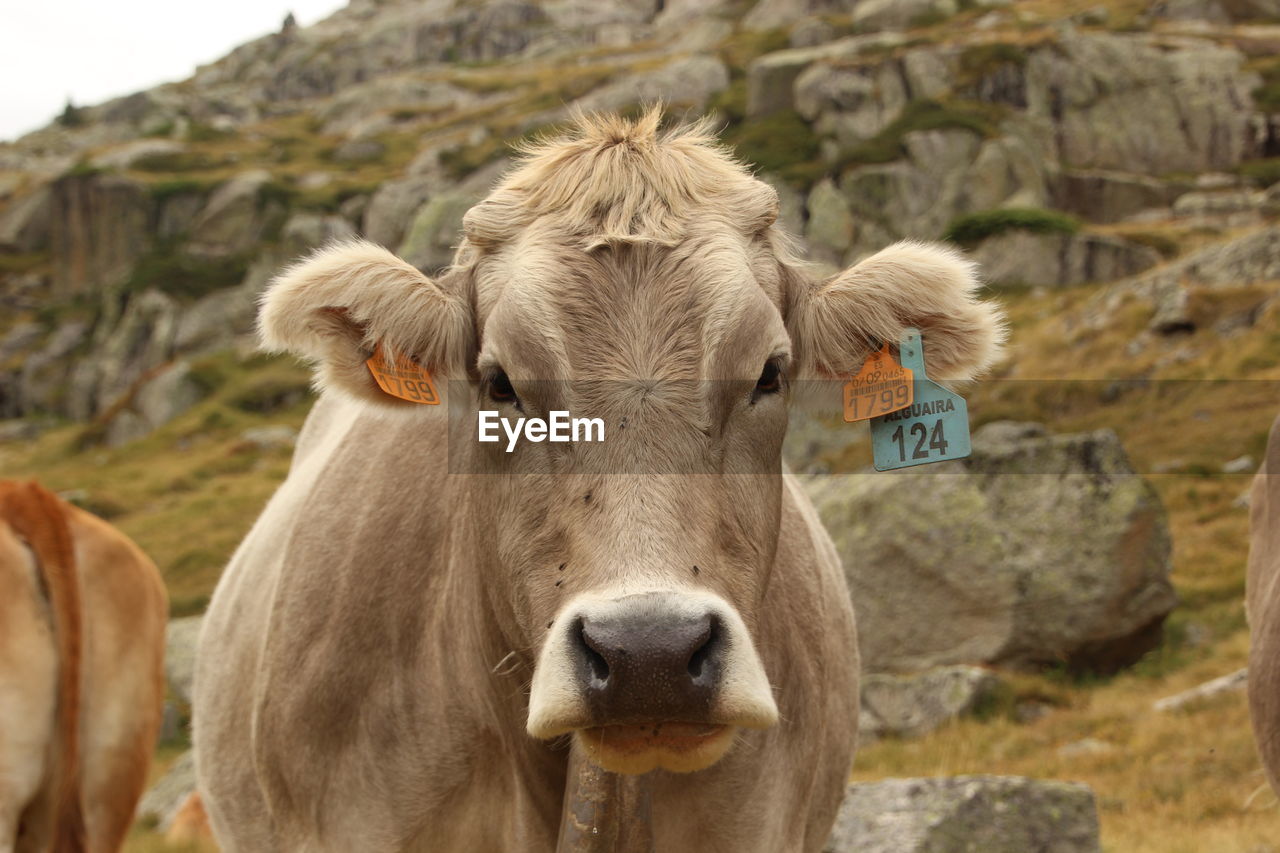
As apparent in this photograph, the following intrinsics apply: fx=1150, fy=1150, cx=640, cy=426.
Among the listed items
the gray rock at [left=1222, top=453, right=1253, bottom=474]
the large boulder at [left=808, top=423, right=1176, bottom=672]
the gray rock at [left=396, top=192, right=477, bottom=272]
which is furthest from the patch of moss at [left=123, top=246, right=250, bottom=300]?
the large boulder at [left=808, top=423, right=1176, bottom=672]

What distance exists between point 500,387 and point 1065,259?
36.6m

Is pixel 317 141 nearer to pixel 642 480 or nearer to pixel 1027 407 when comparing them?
pixel 1027 407

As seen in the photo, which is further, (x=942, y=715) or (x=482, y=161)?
(x=482, y=161)

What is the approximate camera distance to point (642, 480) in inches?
102

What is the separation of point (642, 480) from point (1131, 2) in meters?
79.0

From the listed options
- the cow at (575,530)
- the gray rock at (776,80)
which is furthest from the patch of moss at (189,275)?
the cow at (575,530)

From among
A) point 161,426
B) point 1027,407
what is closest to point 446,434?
point 1027,407

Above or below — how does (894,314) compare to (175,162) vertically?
below

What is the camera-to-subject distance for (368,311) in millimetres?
3303

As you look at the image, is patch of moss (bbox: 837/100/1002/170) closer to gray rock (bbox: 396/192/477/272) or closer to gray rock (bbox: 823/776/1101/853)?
gray rock (bbox: 396/192/477/272)

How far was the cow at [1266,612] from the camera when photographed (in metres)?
4.96

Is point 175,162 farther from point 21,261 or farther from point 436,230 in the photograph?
point 436,230

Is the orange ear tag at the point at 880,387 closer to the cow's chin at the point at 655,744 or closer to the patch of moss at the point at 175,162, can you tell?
the cow's chin at the point at 655,744

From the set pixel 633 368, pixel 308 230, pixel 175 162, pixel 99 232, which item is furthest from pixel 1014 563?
pixel 175 162
